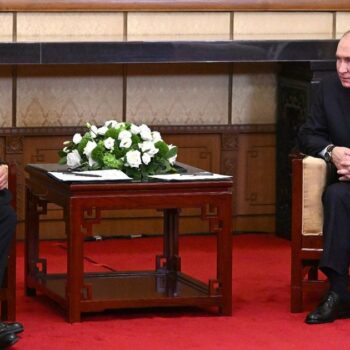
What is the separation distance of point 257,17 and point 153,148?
6.86ft

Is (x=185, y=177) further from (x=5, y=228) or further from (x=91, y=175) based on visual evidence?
(x=5, y=228)

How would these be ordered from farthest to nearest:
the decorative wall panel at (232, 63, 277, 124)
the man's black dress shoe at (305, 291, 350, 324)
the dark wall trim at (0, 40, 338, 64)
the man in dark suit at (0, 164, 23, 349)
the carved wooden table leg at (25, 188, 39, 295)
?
the decorative wall panel at (232, 63, 277, 124)
the dark wall trim at (0, 40, 338, 64)
the carved wooden table leg at (25, 188, 39, 295)
the man's black dress shoe at (305, 291, 350, 324)
the man in dark suit at (0, 164, 23, 349)

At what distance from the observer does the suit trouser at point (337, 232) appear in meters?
6.35

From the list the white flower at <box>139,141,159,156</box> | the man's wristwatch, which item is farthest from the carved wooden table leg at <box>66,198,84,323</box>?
the man's wristwatch

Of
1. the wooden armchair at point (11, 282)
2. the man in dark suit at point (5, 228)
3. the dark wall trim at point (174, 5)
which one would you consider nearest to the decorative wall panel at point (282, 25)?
the dark wall trim at point (174, 5)

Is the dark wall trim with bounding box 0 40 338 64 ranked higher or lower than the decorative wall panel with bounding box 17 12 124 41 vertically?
lower

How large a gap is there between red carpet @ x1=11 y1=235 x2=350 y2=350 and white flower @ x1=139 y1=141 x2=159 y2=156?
2.59ft

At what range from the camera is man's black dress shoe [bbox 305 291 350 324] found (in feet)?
20.7

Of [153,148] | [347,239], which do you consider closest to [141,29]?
[153,148]

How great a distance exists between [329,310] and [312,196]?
58 centimetres

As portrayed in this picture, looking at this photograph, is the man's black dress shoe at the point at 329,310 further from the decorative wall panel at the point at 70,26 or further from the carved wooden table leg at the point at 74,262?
the decorative wall panel at the point at 70,26

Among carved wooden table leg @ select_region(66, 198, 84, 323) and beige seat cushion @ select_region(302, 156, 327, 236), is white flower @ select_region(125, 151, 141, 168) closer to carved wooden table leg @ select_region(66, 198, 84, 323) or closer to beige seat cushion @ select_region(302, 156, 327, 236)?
carved wooden table leg @ select_region(66, 198, 84, 323)

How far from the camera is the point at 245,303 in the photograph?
22.2 ft

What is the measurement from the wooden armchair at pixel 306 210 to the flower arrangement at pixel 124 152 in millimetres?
628
